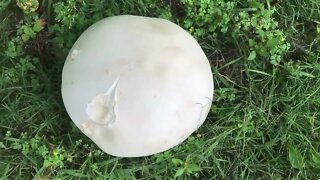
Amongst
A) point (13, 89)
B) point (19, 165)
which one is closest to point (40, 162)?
point (19, 165)

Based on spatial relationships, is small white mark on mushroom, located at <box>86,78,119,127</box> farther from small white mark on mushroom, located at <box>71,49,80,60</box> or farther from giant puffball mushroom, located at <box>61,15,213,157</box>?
small white mark on mushroom, located at <box>71,49,80,60</box>

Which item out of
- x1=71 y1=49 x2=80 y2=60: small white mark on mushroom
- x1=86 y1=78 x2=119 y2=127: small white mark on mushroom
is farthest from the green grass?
x1=86 y1=78 x2=119 y2=127: small white mark on mushroom

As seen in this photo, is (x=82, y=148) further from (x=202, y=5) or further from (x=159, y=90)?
(x=202, y=5)

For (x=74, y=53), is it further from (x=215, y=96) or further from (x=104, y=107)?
(x=215, y=96)

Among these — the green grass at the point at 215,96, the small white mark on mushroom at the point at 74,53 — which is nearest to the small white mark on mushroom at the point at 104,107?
the small white mark on mushroom at the point at 74,53

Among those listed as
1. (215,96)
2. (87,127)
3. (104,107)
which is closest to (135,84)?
(104,107)

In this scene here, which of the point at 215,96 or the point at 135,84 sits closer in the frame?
the point at 135,84

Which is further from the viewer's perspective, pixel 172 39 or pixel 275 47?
pixel 275 47
